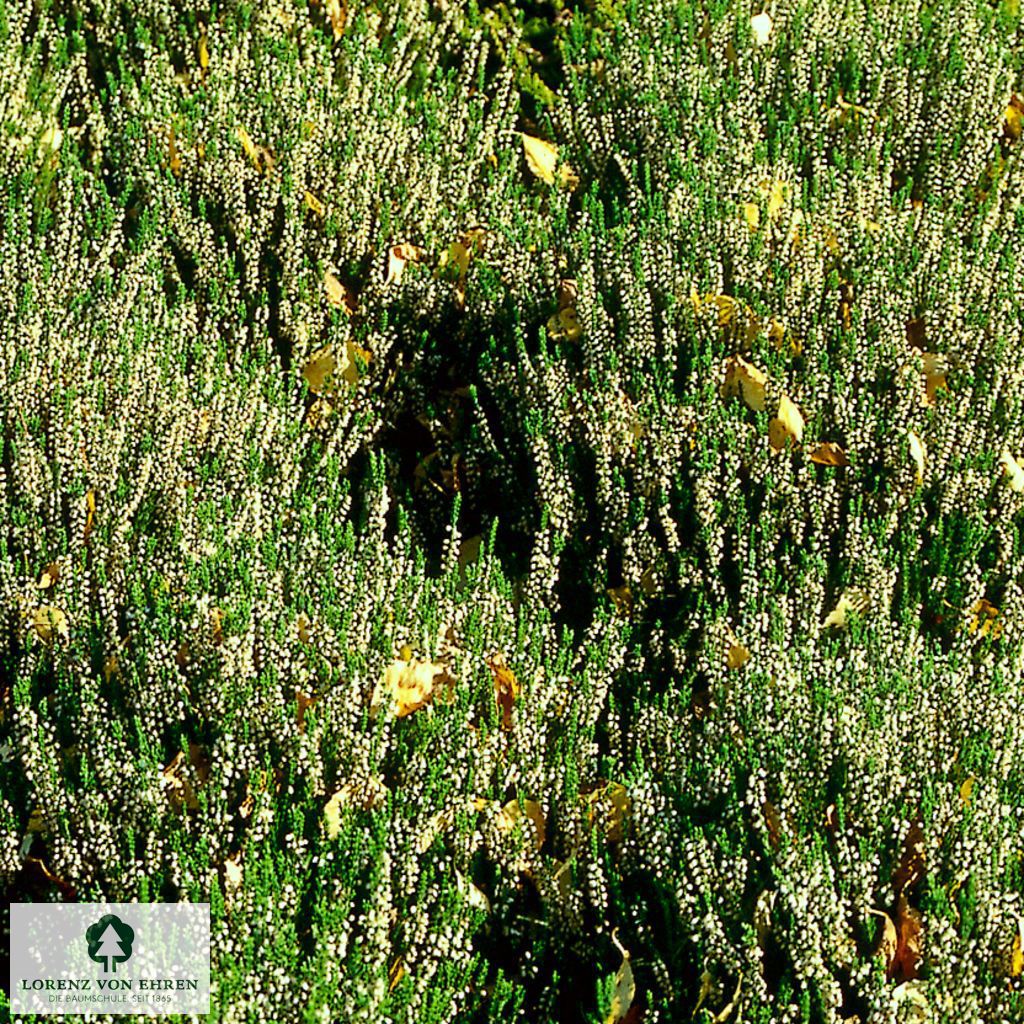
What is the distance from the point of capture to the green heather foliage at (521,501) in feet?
8.04

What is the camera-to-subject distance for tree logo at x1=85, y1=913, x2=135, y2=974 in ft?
7.59

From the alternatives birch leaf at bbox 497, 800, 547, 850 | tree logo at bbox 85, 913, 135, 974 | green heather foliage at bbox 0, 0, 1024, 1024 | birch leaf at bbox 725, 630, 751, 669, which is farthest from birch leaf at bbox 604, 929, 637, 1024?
tree logo at bbox 85, 913, 135, 974

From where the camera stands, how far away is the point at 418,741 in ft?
8.80

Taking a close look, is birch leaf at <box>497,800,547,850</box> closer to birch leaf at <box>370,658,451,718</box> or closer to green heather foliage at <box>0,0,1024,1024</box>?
green heather foliage at <box>0,0,1024,1024</box>

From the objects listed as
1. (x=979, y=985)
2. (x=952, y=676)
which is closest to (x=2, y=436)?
(x=952, y=676)

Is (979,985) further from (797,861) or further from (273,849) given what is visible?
(273,849)

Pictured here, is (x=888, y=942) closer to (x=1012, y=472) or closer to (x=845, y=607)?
(x=845, y=607)

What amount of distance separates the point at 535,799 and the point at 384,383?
1.34 meters

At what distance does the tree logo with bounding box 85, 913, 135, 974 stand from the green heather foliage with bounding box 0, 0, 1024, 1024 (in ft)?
0.17

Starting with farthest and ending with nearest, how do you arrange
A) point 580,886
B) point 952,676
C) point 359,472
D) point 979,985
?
point 359,472
point 952,676
point 580,886
point 979,985

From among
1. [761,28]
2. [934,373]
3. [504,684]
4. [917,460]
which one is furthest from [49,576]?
[761,28]

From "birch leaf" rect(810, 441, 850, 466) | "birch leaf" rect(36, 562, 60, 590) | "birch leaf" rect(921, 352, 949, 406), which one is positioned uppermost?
"birch leaf" rect(921, 352, 949, 406)

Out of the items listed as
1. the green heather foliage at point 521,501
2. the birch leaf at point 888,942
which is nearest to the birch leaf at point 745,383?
the green heather foliage at point 521,501

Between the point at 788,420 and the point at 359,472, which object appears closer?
the point at 788,420
